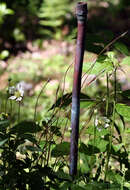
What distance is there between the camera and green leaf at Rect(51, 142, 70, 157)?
128cm

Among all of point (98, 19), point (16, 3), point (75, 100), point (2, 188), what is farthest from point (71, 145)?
point (98, 19)

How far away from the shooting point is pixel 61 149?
130cm

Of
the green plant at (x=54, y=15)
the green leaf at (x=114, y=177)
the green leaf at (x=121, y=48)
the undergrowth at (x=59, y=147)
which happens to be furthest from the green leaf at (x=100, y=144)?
the green plant at (x=54, y=15)

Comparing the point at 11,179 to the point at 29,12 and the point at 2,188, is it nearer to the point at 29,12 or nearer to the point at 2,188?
the point at 2,188

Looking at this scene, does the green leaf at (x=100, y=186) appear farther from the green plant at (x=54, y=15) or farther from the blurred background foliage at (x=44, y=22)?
the green plant at (x=54, y=15)

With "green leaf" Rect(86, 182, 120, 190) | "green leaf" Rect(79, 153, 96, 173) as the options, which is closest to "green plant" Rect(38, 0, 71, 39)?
"green leaf" Rect(79, 153, 96, 173)

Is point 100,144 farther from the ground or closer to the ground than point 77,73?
closer to the ground

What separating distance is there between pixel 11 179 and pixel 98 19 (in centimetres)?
533

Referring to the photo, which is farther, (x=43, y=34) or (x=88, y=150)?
(x=43, y=34)

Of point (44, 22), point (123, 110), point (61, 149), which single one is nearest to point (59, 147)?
point (61, 149)

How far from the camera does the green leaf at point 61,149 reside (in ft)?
4.19

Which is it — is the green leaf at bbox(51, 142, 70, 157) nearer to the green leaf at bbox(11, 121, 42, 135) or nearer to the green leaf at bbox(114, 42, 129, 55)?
the green leaf at bbox(11, 121, 42, 135)

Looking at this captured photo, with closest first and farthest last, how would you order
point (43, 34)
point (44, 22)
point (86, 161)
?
point (86, 161) → point (44, 22) → point (43, 34)

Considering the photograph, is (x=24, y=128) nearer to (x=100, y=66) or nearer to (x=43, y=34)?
(x=100, y=66)
